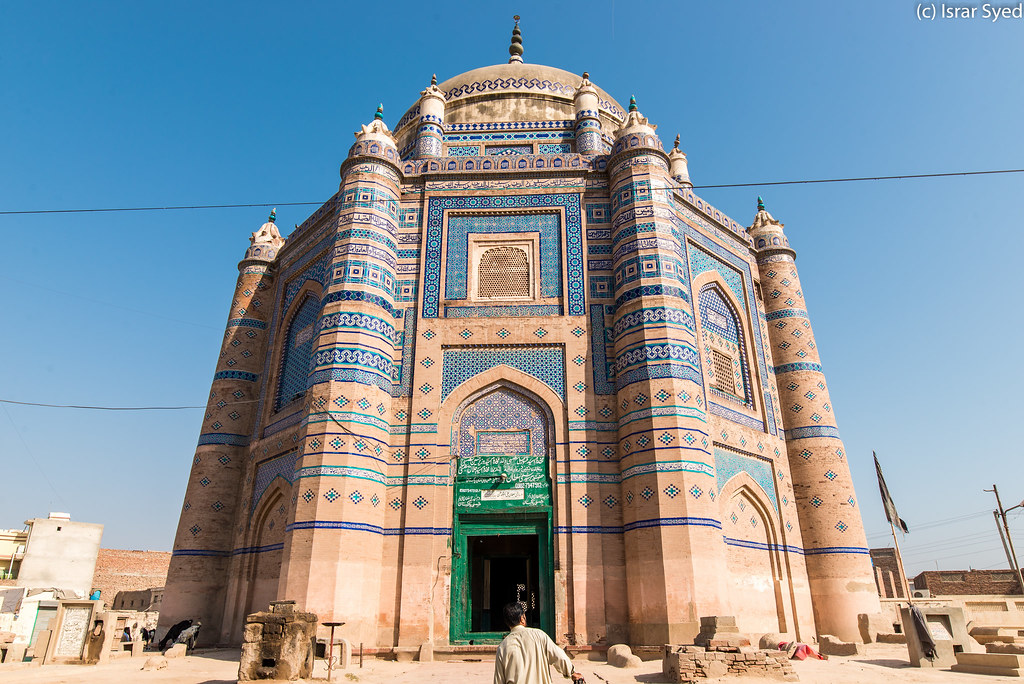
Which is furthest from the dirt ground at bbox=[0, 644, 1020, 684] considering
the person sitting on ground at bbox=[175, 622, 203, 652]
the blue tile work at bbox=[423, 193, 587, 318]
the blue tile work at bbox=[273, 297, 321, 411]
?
the blue tile work at bbox=[423, 193, 587, 318]

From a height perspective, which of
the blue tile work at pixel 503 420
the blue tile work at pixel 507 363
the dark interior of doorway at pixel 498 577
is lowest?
the dark interior of doorway at pixel 498 577

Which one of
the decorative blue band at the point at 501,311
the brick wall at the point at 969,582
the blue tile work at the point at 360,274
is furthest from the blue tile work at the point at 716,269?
the brick wall at the point at 969,582

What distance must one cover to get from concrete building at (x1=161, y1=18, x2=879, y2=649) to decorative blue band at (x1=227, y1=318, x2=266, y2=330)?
7 centimetres

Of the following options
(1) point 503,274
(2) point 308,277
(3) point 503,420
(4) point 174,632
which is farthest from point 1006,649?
(2) point 308,277

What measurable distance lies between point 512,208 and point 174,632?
10.1 m

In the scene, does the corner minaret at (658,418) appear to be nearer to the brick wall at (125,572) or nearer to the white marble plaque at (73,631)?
the white marble plaque at (73,631)

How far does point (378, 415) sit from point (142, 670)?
4.79 m

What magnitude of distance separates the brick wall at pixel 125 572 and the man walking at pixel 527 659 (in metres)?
27.5

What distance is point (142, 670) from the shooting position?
887 centimetres

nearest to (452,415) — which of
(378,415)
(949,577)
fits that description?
(378,415)

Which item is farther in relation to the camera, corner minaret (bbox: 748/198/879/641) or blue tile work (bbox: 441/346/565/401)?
corner minaret (bbox: 748/198/879/641)

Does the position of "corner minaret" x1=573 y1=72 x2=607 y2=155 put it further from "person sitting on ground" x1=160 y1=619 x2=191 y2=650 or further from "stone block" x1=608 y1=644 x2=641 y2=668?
"person sitting on ground" x1=160 y1=619 x2=191 y2=650

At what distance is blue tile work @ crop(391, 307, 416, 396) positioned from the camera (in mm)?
12102

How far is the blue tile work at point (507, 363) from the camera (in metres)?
12.1
